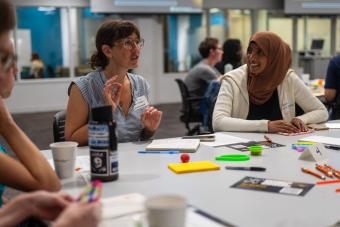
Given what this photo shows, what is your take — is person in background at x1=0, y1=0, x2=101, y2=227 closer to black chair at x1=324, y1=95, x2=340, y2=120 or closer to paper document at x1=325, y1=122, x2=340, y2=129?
paper document at x1=325, y1=122, x2=340, y2=129

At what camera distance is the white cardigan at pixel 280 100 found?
2682 millimetres

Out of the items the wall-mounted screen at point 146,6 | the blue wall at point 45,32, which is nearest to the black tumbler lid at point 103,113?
the wall-mounted screen at point 146,6

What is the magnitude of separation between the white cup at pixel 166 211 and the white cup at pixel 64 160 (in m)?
0.66

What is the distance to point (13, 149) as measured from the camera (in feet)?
4.63

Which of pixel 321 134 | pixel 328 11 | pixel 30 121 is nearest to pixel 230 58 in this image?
pixel 321 134

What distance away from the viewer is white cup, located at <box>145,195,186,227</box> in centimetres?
97

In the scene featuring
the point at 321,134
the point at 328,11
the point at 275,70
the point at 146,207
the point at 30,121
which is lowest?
the point at 30,121

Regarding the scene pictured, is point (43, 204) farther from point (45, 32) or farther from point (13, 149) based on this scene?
point (45, 32)

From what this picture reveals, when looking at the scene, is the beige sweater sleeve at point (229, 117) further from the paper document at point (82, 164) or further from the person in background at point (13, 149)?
the person in background at point (13, 149)

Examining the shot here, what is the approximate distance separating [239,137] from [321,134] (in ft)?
1.57

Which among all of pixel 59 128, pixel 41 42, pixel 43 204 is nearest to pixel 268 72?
pixel 59 128

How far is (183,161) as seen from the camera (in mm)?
1784

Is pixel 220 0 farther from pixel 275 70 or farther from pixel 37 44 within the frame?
pixel 275 70

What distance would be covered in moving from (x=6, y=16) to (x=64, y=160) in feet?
1.85
